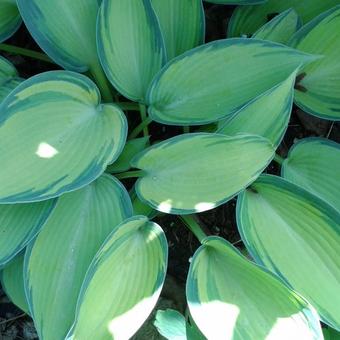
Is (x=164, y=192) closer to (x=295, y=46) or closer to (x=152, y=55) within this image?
(x=152, y=55)

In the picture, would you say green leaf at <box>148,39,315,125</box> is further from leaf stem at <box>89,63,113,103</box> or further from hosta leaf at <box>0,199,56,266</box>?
hosta leaf at <box>0,199,56,266</box>

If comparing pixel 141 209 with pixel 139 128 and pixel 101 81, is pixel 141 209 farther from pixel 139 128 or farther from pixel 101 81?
pixel 101 81

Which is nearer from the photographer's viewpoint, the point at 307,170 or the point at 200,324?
the point at 200,324

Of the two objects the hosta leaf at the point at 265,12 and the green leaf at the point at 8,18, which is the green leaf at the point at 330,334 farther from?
the green leaf at the point at 8,18

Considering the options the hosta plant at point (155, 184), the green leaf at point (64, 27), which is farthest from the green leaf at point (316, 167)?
the green leaf at point (64, 27)

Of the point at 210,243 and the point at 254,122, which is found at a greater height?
the point at 254,122

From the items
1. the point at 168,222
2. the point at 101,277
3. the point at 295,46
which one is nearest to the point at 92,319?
the point at 101,277

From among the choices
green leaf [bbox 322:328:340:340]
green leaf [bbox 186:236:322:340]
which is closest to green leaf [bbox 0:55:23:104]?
green leaf [bbox 186:236:322:340]

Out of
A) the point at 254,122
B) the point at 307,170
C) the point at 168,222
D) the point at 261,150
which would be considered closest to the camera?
the point at 261,150
